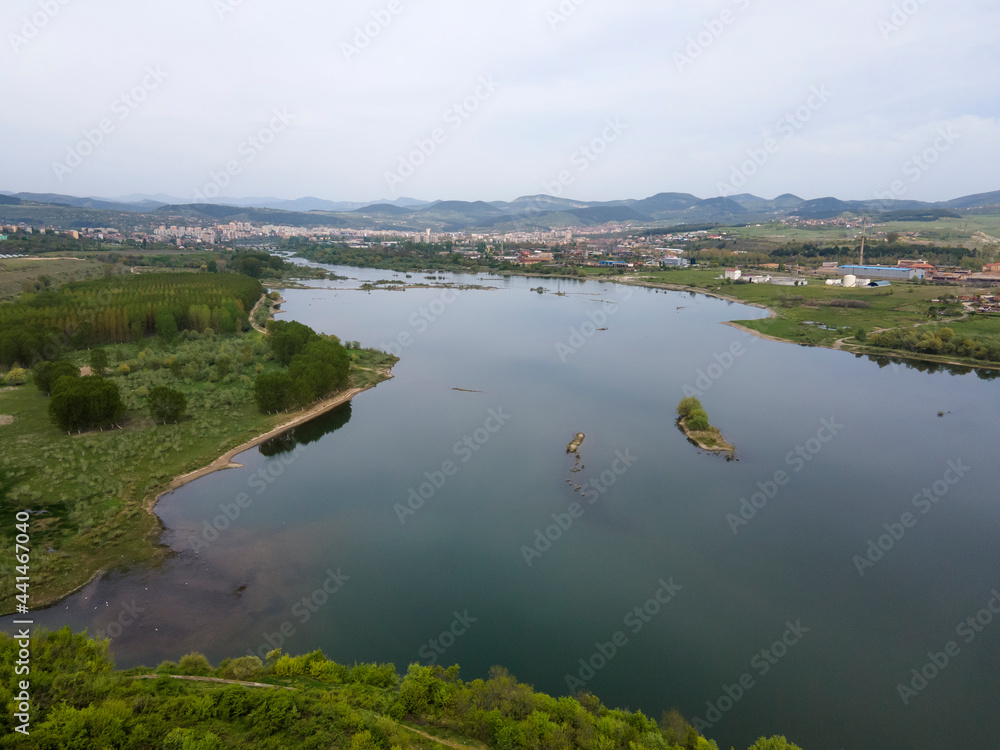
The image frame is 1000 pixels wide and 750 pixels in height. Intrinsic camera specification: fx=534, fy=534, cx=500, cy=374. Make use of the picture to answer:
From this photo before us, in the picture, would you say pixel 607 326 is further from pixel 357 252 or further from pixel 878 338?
pixel 357 252

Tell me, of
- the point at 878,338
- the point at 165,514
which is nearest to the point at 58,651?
the point at 165,514

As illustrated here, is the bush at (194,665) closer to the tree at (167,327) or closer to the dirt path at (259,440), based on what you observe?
the dirt path at (259,440)

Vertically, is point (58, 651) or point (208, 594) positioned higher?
point (58, 651)
